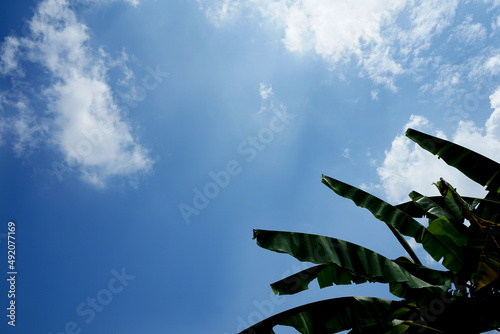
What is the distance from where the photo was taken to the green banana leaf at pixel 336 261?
116 inches

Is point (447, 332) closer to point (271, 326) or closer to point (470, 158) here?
point (271, 326)

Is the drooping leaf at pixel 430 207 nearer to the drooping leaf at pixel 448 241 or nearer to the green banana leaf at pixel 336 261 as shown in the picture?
the drooping leaf at pixel 448 241

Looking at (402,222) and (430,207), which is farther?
(430,207)

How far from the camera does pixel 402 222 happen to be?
3.81m

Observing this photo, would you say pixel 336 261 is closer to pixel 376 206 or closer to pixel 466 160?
pixel 376 206

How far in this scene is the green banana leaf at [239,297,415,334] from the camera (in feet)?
10.3

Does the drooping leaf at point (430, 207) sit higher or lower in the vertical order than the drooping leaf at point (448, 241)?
higher

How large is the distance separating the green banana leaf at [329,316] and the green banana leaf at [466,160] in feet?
8.90

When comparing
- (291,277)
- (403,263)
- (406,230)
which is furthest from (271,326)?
(406,230)

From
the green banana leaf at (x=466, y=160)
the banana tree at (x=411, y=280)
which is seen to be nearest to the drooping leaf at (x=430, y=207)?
the banana tree at (x=411, y=280)

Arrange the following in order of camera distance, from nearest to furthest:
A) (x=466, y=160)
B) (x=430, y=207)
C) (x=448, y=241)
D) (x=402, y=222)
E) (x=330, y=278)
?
(x=448, y=241) → (x=330, y=278) → (x=402, y=222) → (x=430, y=207) → (x=466, y=160)

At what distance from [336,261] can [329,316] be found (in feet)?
2.43

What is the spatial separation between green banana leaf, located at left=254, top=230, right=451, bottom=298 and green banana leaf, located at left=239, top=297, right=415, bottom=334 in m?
0.24

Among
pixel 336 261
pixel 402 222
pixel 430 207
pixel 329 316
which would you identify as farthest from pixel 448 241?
pixel 329 316
